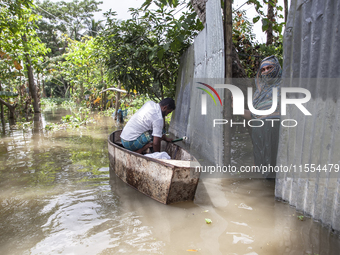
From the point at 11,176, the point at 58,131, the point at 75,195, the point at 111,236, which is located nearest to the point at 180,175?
the point at 111,236

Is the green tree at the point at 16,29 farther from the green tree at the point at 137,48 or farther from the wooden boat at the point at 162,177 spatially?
the wooden boat at the point at 162,177

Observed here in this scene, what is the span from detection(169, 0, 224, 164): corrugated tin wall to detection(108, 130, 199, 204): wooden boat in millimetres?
1122

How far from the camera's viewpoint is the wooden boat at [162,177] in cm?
356

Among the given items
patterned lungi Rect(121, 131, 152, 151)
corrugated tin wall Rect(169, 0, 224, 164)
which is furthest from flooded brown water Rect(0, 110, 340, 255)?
corrugated tin wall Rect(169, 0, 224, 164)

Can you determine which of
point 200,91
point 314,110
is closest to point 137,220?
point 314,110

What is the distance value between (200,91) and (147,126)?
1825 mm

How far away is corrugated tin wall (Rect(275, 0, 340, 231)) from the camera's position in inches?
106

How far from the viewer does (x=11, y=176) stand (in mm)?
5191

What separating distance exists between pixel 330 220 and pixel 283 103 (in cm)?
149

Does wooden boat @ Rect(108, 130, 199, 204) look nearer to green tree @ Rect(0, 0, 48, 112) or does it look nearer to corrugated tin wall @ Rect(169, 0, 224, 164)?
corrugated tin wall @ Rect(169, 0, 224, 164)

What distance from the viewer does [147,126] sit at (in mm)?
4797

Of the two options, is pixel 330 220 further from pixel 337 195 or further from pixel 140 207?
A: pixel 140 207

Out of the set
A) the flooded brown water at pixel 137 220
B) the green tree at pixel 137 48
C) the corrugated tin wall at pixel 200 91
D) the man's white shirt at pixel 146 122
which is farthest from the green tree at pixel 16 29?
the man's white shirt at pixel 146 122

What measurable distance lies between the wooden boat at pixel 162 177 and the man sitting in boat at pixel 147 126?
456 millimetres
